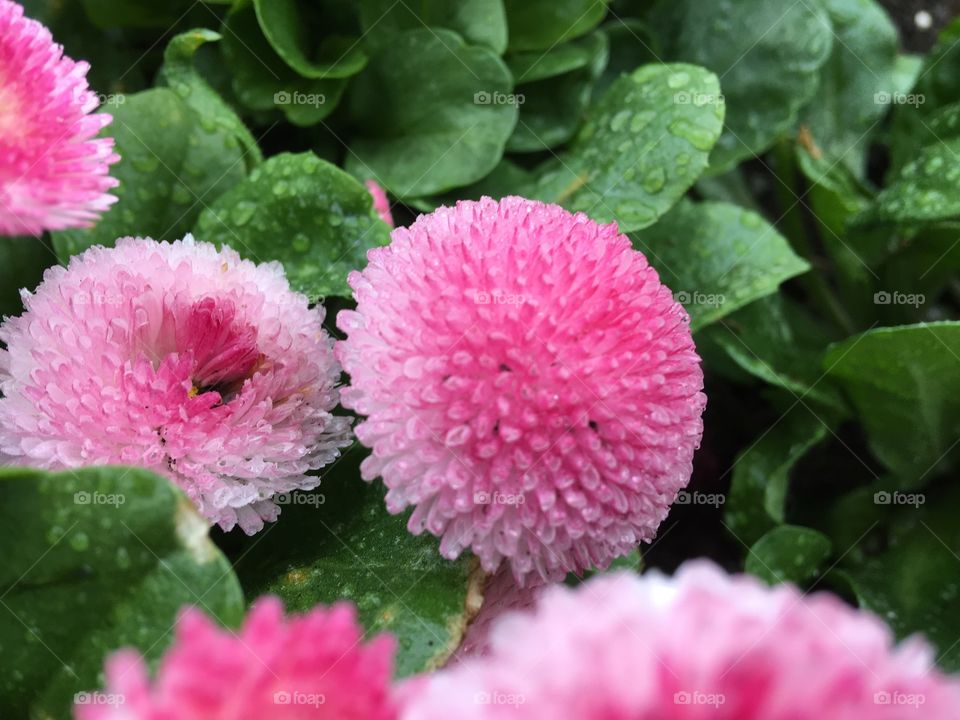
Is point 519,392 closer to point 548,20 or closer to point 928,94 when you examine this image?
point 548,20

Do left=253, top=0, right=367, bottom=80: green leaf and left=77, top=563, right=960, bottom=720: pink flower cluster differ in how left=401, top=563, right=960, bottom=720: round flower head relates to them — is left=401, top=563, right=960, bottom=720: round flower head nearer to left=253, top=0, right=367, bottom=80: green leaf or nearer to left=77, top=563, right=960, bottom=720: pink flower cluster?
left=77, top=563, right=960, bottom=720: pink flower cluster

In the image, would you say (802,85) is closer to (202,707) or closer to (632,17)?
(632,17)

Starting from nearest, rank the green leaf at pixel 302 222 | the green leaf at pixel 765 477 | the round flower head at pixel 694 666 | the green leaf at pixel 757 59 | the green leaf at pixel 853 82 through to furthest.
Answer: the round flower head at pixel 694 666, the green leaf at pixel 302 222, the green leaf at pixel 765 477, the green leaf at pixel 757 59, the green leaf at pixel 853 82

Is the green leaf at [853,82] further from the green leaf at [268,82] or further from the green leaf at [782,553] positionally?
the green leaf at [268,82]

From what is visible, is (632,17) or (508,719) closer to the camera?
(508,719)

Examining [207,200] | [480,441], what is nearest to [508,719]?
[480,441]

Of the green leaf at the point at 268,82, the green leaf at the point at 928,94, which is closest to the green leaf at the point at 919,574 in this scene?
the green leaf at the point at 928,94
